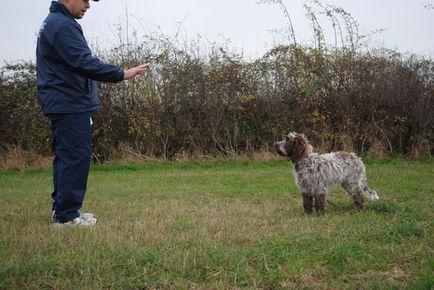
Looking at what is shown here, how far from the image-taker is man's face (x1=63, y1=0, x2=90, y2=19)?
5.81 m

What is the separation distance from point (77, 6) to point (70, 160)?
1.85 metres

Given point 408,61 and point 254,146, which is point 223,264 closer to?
point 254,146

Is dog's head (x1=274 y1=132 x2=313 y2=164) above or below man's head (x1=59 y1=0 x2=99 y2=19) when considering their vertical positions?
below

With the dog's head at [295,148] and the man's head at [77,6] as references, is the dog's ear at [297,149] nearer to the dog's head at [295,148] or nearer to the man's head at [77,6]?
the dog's head at [295,148]


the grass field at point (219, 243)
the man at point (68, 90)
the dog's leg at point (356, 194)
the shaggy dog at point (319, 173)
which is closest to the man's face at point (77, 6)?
the man at point (68, 90)

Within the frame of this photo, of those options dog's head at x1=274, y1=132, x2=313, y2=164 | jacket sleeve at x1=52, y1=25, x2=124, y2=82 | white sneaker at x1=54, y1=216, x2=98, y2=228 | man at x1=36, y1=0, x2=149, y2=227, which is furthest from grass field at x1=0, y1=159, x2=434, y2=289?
jacket sleeve at x1=52, y1=25, x2=124, y2=82

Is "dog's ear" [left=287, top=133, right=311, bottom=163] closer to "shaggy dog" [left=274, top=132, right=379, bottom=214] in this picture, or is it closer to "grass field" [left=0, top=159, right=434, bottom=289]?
"shaggy dog" [left=274, top=132, right=379, bottom=214]

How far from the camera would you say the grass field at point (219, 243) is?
4027mm

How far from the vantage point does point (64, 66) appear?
225 inches

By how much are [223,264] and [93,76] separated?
8.99 feet

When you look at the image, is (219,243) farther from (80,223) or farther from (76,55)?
(76,55)

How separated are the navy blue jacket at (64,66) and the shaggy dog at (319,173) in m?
2.87

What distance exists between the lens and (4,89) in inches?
577

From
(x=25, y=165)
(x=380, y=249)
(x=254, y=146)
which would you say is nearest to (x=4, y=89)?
(x=25, y=165)
